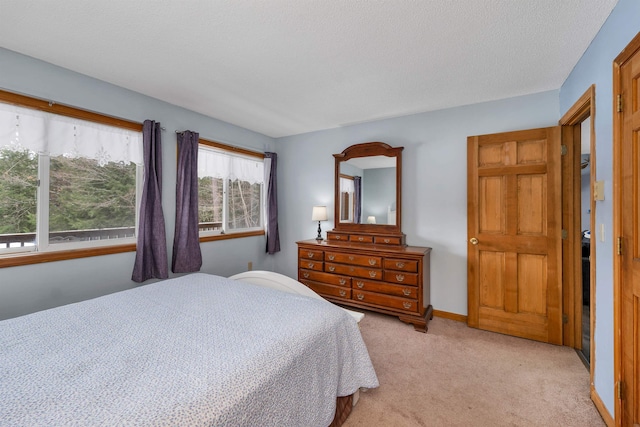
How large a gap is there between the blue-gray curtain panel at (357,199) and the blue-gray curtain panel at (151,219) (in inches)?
91.7

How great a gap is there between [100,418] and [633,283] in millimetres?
2334

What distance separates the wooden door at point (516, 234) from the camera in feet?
8.53

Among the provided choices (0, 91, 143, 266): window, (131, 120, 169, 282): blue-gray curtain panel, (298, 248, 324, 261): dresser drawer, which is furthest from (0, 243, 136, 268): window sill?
(298, 248, 324, 261): dresser drawer

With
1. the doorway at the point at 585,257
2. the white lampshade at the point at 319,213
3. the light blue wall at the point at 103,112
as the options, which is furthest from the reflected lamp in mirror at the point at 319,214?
the doorway at the point at 585,257

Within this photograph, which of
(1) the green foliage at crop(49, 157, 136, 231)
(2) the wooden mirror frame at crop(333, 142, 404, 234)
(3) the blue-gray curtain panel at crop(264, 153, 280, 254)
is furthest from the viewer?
(3) the blue-gray curtain panel at crop(264, 153, 280, 254)

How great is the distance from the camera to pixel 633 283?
4.55 feet

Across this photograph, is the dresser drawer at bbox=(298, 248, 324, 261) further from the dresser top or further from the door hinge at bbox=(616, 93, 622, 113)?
the door hinge at bbox=(616, 93, 622, 113)

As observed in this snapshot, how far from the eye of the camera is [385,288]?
304cm

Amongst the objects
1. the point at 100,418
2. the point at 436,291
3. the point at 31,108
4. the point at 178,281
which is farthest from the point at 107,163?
the point at 436,291

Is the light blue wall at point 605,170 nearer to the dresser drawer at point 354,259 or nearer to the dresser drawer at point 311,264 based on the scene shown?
the dresser drawer at point 354,259

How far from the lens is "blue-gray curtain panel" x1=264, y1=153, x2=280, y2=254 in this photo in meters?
4.37

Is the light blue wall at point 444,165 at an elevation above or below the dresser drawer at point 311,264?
above

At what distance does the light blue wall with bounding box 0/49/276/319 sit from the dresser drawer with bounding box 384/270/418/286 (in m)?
2.24

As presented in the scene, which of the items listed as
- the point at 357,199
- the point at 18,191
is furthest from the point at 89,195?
the point at 357,199
